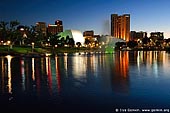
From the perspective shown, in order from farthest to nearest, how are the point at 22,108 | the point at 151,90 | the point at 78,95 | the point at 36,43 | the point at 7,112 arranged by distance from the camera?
the point at 36,43, the point at 151,90, the point at 78,95, the point at 22,108, the point at 7,112

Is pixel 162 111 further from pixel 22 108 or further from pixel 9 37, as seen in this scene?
pixel 9 37

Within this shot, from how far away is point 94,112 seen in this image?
37.3ft

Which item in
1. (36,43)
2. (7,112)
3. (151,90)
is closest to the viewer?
(7,112)

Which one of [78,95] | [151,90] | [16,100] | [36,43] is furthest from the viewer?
[36,43]

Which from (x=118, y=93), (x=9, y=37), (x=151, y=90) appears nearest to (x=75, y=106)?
(x=118, y=93)

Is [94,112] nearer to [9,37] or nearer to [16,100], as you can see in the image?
[16,100]

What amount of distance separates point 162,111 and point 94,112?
2604mm

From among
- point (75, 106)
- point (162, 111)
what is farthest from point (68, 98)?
point (162, 111)

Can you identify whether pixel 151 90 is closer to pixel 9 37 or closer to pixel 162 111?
pixel 162 111

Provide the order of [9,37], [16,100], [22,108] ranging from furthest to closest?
1. [9,37]
2. [16,100]
3. [22,108]

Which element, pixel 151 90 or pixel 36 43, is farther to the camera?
pixel 36 43

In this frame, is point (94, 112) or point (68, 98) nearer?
point (94, 112)

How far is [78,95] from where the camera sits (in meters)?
15.1

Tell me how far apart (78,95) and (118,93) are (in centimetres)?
219
